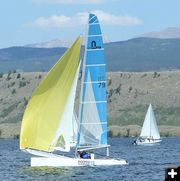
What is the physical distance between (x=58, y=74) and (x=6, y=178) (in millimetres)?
7597

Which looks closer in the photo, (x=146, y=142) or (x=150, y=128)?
(x=146, y=142)

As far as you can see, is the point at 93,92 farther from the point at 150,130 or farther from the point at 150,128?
the point at 150,128

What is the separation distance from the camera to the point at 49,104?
200ft

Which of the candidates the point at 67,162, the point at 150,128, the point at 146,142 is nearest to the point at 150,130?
the point at 150,128

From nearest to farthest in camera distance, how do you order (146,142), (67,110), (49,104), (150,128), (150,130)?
(49,104), (67,110), (146,142), (150,130), (150,128)

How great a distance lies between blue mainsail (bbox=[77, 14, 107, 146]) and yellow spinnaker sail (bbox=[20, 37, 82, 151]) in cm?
86

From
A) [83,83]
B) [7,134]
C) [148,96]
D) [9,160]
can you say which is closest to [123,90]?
[148,96]

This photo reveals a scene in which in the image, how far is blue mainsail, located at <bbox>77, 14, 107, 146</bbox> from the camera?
61406mm

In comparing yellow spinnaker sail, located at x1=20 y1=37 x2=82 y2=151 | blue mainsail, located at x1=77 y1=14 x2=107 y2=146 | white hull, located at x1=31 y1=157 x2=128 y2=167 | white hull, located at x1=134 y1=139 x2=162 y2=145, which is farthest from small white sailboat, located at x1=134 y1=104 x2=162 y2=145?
yellow spinnaker sail, located at x1=20 y1=37 x2=82 y2=151

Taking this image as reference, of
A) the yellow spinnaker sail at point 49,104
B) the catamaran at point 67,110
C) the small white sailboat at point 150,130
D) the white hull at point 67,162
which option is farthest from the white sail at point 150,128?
the yellow spinnaker sail at point 49,104

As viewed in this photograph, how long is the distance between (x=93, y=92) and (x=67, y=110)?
2080 millimetres

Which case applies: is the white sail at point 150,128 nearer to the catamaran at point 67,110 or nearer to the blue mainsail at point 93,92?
the catamaran at point 67,110

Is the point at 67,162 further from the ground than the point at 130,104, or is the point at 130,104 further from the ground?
the point at 130,104

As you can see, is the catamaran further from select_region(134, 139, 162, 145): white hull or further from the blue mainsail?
select_region(134, 139, 162, 145): white hull
